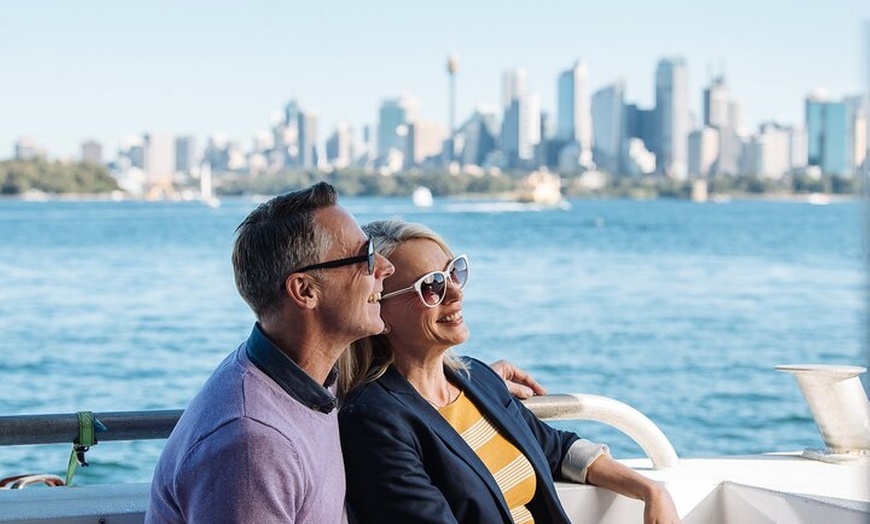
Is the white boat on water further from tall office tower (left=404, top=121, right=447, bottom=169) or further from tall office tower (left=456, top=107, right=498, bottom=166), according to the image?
tall office tower (left=456, top=107, right=498, bottom=166)

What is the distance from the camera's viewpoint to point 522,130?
87.5 m

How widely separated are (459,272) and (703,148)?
277ft

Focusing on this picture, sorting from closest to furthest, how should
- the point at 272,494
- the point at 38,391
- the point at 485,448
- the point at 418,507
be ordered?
the point at 272,494
the point at 418,507
the point at 485,448
the point at 38,391

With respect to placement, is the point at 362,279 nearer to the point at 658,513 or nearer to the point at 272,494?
the point at 272,494

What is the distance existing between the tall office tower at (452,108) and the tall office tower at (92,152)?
69.2 ft

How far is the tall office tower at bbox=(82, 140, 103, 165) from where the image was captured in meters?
83.9

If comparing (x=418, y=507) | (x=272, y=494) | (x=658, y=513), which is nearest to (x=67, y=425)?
(x=418, y=507)

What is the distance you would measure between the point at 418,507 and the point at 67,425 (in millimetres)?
622

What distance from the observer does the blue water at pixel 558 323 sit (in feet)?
55.3

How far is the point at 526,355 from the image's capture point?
72.1 ft

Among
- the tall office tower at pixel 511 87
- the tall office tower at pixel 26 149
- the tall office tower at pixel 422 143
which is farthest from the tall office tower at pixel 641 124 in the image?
the tall office tower at pixel 26 149

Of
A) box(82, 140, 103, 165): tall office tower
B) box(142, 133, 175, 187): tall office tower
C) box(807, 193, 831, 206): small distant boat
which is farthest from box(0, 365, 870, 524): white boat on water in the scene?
box(807, 193, 831, 206): small distant boat

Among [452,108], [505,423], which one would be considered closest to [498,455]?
[505,423]

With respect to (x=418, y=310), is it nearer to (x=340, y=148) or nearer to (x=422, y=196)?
(x=422, y=196)
